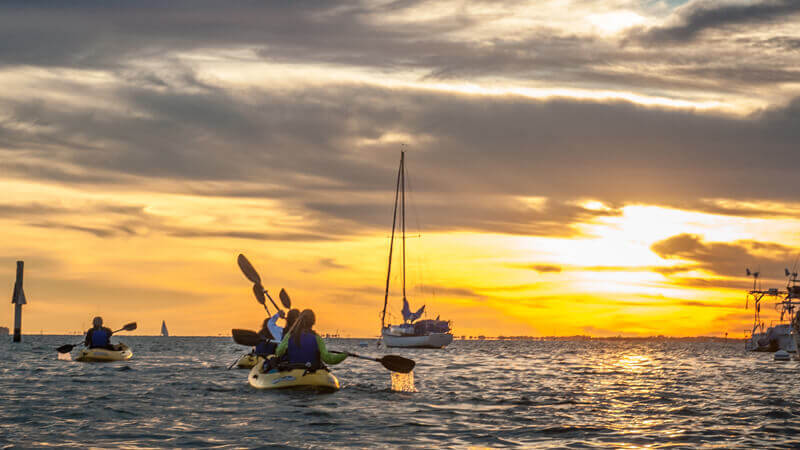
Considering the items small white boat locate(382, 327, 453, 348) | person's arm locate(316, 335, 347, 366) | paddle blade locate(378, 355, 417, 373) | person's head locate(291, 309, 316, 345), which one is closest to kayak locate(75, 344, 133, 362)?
paddle blade locate(378, 355, 417, 373)

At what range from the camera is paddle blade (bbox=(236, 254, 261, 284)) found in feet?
118

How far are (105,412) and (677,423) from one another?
1417 cm

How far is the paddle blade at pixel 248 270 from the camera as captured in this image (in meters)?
35.9

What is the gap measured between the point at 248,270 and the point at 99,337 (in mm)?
12456

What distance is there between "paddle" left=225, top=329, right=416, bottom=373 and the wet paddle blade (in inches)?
251

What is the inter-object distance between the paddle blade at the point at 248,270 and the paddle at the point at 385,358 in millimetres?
6883

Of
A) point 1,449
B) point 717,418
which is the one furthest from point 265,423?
point 717,418

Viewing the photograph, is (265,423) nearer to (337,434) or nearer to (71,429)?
(337,434)

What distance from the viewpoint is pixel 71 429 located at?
17.7 m

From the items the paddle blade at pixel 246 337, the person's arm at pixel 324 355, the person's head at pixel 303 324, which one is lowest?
the person's arm at pixel 324 355

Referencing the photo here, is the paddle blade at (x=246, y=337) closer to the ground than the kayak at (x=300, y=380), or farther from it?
farther from it

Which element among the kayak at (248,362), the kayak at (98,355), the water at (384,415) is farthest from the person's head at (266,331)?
the kayak at (98,355)

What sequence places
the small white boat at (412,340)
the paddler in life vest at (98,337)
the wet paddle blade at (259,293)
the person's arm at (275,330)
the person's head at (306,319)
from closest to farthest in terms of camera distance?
1. the person's head at (306,319)
2. the person's arm at (275,330)
3. the wet paddle blade at (259,293)
4. the paddler in life vest at (98,337)
5. the small white boat at (412,340)

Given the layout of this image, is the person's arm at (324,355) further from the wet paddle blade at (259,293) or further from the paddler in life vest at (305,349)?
the wet paddle blade at (259,293)
